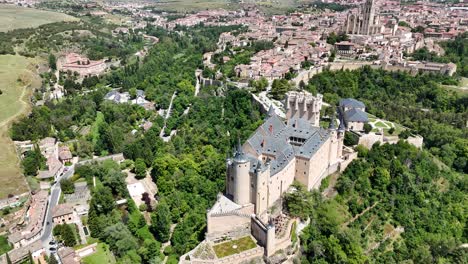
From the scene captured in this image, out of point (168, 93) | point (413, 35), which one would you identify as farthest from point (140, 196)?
point (413, 35)

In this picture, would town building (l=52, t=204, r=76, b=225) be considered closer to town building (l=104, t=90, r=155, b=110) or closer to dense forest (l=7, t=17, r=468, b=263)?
dense forest (l=7, t=17, r=468, b=263)

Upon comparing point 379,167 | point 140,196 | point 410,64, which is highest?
point 410,64

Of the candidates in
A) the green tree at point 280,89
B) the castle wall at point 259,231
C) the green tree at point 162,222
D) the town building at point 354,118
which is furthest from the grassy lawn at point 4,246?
the green tree at point 280,89

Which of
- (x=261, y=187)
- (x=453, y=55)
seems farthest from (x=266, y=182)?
(x=453, y=55)

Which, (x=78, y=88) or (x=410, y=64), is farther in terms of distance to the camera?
(x=78, y=88)

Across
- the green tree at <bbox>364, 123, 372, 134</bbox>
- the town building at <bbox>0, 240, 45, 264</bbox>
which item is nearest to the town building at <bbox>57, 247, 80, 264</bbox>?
the town building at <bbox>0, 240, 45, 264</bbox>

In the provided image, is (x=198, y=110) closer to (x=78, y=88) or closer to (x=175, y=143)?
(x=175, y=143)

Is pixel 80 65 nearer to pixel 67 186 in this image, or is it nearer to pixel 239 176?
pixel 67 186
